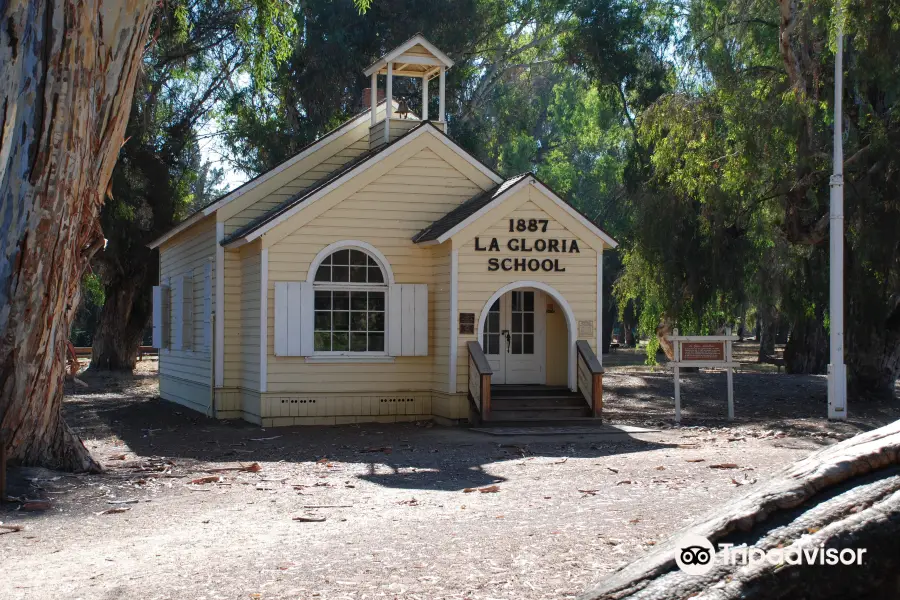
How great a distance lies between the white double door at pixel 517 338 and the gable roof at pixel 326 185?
2329 millimetres

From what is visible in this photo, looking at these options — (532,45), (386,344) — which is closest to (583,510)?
(386,344)

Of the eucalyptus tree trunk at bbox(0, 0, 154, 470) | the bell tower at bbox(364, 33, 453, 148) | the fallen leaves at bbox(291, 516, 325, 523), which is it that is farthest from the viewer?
the bell tower at bbox(364, 33, 453, 148)

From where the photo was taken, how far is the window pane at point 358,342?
1842 centimetres

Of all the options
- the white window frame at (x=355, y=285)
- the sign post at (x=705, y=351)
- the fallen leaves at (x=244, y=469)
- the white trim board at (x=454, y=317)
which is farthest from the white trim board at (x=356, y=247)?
the fallen leaves at (x=244, y=469)

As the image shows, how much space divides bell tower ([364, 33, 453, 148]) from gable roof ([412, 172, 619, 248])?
5.57 ft

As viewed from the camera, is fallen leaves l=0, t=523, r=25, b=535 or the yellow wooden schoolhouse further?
the yellow wooden schoolhouse

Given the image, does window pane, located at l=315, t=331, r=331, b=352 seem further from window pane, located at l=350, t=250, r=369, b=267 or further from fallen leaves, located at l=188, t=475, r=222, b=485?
fallen leaves, located at l=188, t=475, r=222, b=485

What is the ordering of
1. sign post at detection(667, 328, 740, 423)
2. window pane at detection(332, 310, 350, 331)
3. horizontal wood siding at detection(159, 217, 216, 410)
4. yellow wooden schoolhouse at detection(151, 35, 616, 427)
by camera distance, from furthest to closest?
1. horizontal wood siding at detection(159, 217, 216, 410)
2. window pane at detection(332, 310, 350, 331)
3. sign post at detection(667, 328, 740, 423)
4. yellow wooden schoolhouse at detection(151, 35, 616, 427)

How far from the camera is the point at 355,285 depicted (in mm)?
18375

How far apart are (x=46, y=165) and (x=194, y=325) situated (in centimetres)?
1146

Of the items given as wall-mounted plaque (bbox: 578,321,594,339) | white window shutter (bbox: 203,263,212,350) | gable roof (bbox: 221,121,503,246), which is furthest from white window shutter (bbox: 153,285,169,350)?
wall-mounted plaque (bbox: 578,321,594,339)

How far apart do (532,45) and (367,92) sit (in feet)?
51.4

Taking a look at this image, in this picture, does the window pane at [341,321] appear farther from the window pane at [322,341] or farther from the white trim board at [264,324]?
the white trim board at [264,324]

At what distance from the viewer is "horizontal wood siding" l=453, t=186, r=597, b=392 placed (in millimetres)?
17938
